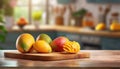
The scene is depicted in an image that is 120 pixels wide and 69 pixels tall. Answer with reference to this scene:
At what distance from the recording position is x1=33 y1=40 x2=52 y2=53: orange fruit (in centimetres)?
230

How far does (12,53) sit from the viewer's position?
7.78 feet

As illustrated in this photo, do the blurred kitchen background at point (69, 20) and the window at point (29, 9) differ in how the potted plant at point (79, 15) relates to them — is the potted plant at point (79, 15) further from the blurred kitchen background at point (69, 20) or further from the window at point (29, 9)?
the window at point (29, 9)

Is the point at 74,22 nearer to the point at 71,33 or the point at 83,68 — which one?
the point at 71,33

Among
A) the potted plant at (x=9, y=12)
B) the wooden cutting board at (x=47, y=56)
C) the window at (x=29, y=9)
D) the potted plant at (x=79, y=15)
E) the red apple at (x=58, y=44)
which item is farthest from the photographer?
the window at (x=29, y=9)

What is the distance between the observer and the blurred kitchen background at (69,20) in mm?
5125

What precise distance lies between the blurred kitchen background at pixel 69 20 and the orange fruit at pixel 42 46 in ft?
7.58

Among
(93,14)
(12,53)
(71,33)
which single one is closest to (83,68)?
(12,53)

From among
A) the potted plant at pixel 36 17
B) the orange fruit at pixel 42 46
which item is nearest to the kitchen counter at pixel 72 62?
the orange fruit at pixel 42 46

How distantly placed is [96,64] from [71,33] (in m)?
3.46

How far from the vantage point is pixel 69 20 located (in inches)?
258

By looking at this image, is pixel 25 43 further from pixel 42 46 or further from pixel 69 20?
pixel 69 20

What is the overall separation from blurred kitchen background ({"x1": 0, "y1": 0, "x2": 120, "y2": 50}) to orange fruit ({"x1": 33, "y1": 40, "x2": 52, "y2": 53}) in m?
2.31

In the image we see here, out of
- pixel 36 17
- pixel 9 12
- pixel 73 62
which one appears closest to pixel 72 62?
pixel 73 62

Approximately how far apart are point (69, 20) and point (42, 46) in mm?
4267
